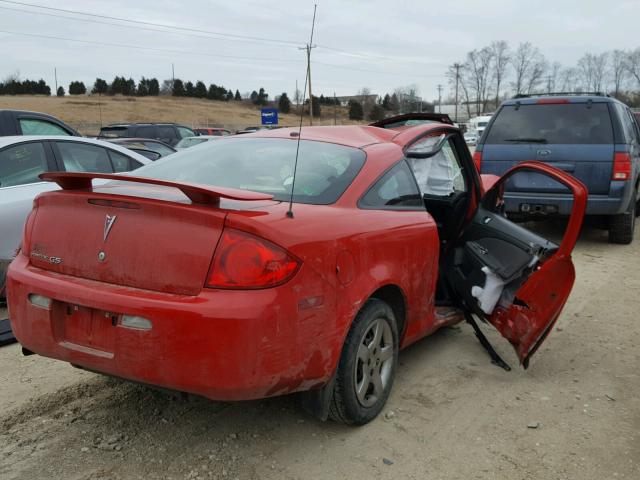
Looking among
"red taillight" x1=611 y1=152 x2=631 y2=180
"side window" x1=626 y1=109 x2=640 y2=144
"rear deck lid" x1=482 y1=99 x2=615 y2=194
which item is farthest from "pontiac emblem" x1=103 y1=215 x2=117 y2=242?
"side window" x1=626 y1=109 x2=640 y2=144

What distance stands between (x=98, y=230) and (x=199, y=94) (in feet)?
331

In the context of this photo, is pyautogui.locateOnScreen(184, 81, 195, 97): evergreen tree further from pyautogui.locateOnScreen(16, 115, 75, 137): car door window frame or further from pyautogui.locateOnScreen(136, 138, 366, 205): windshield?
pyautogui.locateOnScreen(136, 138, 366, 205): windshield

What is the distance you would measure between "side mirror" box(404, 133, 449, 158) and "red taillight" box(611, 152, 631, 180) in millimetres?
4164

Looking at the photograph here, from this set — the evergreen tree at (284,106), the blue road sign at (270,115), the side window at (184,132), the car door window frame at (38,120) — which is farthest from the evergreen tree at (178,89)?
the car door window frame at (38,120)

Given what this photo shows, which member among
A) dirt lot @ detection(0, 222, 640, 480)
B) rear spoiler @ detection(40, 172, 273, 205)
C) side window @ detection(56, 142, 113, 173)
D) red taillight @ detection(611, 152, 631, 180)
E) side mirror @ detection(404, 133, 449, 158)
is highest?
side mirror @ detection(404, 133, 449, 158)

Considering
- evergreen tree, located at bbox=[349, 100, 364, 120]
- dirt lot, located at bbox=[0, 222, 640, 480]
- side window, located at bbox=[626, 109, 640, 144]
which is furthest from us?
evergreen tree, located at bbox=[349, 100, 364, 120]

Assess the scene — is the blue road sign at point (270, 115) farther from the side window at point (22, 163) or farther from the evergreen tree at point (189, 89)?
the evergreen tree at point (189, 89)

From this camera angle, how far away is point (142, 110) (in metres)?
73.8

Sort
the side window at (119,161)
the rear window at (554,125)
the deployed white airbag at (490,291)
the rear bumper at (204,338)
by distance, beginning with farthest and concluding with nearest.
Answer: the rear window at (554,125), the side window at (119,161), the deployed white airbag at (490,291), the rear bumper at (204,338)

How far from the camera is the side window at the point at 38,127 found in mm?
7242

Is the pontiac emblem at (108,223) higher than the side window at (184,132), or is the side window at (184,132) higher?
the pontiac emblem at (108,223)

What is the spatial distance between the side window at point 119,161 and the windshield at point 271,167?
9.32 ft

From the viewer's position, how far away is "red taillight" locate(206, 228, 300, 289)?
2.40 metres

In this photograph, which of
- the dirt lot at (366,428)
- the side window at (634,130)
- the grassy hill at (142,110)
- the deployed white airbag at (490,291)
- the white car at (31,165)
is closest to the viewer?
the dirt lot at (366,428)
